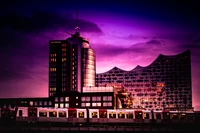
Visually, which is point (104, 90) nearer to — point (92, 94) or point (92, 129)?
point (92, 94)

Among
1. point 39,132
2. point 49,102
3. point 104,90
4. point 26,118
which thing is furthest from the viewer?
point 49,102

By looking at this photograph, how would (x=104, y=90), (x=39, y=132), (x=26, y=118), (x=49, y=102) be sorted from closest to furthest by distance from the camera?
1. (x=39, y=132)
2. (x=26, y=118)
3. (x=104, y=90)
4. (x=49, y=102)

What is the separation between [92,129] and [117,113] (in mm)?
17276

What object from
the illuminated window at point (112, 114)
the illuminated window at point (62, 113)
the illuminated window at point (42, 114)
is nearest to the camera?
the illuminated window at point (42, 114)

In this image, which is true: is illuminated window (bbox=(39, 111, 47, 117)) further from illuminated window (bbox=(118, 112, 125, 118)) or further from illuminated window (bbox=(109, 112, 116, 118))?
illuminated window (bbox=(118, 112, 125, 118))

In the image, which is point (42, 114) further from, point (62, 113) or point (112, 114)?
point (112, 114)

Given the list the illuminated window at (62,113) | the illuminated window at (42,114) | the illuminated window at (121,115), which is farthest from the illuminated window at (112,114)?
the illuminated window at (42,114)

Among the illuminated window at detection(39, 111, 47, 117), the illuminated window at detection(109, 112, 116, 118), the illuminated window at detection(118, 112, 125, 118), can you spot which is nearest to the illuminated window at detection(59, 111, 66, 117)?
the illuminated window at detection(39, 111, 47, 117)

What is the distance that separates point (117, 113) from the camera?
8562 centimetres

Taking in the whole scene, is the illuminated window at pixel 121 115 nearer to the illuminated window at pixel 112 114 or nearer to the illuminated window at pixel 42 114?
the illuminated window at pixel 112 114

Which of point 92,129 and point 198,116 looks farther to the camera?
point 198,116

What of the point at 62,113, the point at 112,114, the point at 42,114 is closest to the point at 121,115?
the point at 112,114

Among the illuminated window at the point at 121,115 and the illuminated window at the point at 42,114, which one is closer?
the illuminated window at the point at 42,114

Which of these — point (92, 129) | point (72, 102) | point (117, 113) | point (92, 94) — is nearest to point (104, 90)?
point (92, 94)
